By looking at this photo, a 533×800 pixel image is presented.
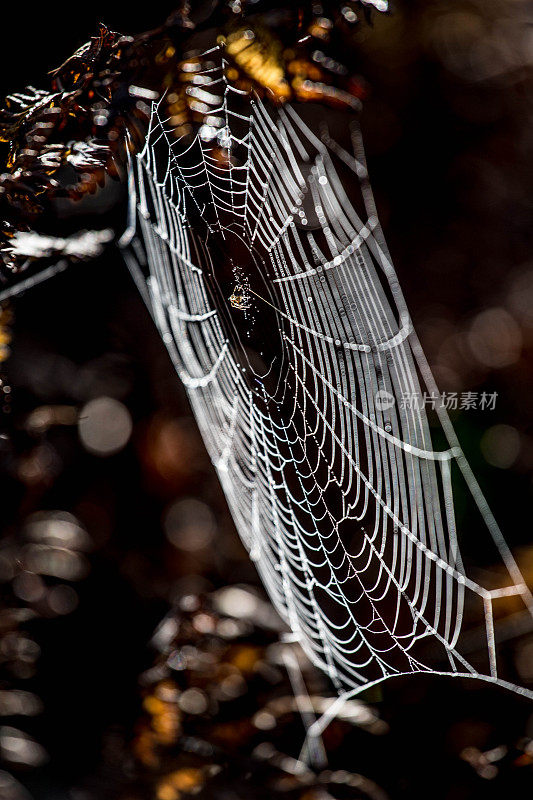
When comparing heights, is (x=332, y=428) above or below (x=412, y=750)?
above

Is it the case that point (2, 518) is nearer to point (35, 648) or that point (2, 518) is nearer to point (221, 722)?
point (35, 648)

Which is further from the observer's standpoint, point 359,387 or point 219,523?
point 219,523

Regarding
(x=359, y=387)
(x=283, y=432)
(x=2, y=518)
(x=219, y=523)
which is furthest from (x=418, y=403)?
(x=2, y=518)
